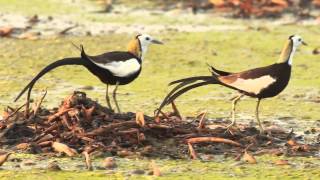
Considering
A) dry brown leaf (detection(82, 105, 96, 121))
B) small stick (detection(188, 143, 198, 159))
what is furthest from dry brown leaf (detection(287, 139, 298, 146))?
dry brown leaf (detection(82, 105, 96, 121))

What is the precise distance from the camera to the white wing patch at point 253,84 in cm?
661

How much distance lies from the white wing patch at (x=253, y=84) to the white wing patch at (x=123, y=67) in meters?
0.90

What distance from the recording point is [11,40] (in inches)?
448

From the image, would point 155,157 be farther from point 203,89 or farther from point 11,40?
point 11,40

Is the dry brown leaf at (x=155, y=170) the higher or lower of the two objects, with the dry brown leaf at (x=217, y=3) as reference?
lower

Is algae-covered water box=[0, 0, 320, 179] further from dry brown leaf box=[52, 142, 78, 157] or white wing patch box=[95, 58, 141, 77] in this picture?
white wing patch box=[95, 58, 141, 77]

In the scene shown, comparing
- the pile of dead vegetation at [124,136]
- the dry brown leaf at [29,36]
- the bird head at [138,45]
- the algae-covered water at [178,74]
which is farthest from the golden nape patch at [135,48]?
the dry brown leaf at [29,36]

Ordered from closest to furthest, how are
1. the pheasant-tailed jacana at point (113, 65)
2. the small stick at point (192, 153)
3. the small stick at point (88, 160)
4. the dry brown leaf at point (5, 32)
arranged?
the small stick at point (88, 160) → the small stick at point (192, 153) → the pheasant-tailed jacana at point (113, 65) → the dry brown leaf at point (5, 32)

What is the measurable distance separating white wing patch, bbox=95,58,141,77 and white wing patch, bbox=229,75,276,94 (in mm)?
905

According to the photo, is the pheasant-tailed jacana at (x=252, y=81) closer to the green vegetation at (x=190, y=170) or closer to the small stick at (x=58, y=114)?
the green vegetation at (x=190, y=170)

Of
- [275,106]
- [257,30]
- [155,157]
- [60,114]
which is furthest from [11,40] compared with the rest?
[155,157]

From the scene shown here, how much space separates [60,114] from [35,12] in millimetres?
6526

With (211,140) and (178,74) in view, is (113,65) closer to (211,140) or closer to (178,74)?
(211,140)

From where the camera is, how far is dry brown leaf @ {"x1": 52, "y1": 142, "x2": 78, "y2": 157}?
626 cm
